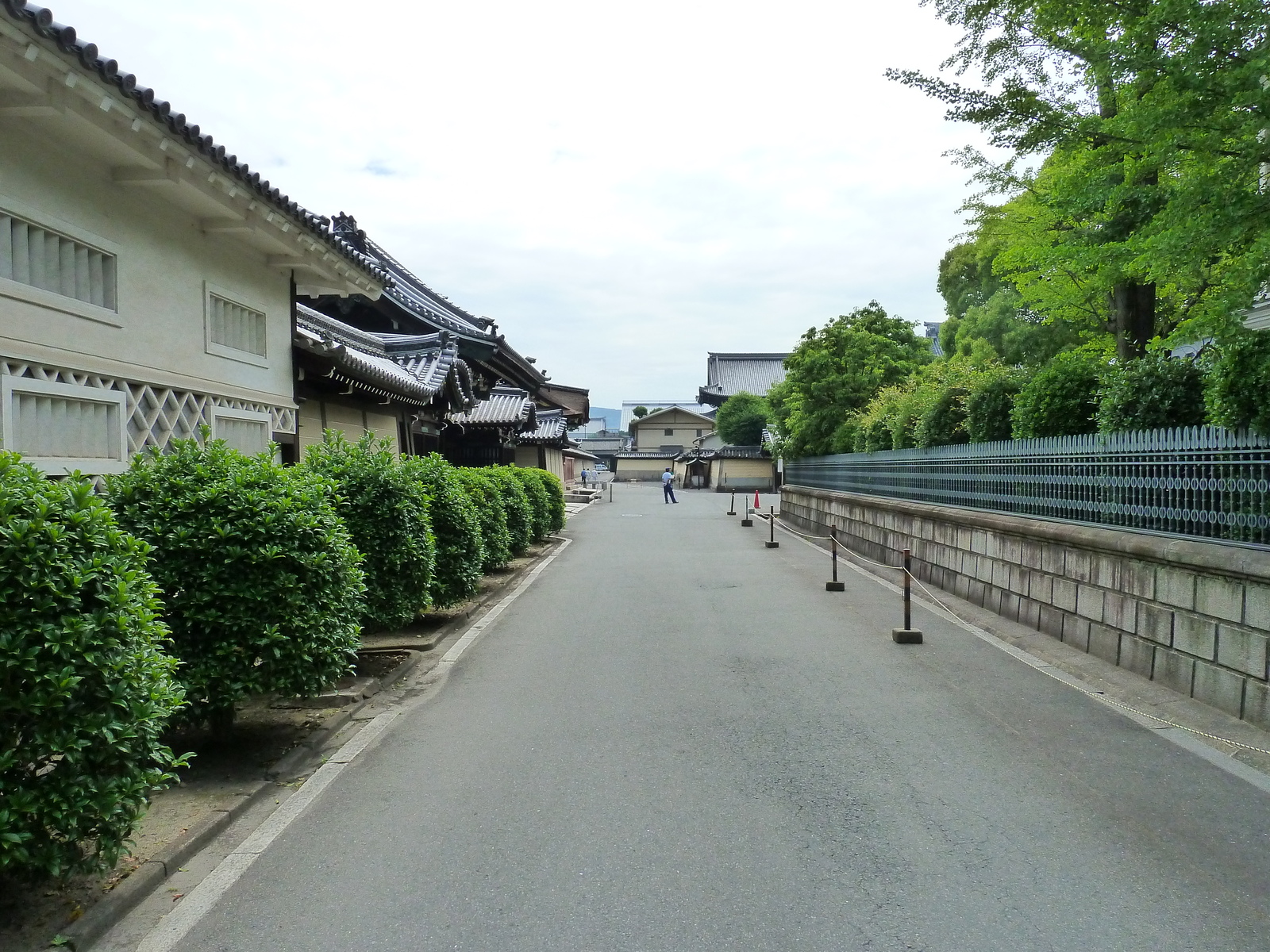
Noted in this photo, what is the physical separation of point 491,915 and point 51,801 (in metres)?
1.72

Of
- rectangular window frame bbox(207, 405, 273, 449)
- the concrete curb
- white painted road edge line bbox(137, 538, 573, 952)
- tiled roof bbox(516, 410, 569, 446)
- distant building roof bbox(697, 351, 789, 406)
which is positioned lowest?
white painted road edge line bbox(137, 538, 573, 952)

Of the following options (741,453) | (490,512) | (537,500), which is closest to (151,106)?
(490,512)

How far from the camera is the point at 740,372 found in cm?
8919

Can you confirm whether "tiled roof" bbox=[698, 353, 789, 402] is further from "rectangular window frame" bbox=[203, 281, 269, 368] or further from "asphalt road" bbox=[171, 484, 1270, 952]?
"asphalt road" bbox=[171, 484, 1270, 952]

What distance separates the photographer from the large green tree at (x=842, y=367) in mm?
28188

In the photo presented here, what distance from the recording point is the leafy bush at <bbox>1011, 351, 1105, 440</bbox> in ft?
35.1

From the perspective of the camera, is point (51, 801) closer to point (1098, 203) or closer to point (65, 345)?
point (65, 345)

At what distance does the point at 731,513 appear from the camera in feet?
116

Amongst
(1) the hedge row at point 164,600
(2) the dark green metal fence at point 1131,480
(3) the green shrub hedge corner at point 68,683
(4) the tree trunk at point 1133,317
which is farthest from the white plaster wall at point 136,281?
(4) the tree trunk at point 1133,317

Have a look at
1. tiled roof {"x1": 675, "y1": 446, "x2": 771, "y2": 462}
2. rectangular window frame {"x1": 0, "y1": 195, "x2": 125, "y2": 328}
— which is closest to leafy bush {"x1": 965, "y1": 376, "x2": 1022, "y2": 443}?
rectangular window frame {"x1": 0, "y1": 195, "x2": 125, "y2": 328}

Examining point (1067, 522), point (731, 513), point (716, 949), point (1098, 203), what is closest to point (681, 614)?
point (1067, 522)

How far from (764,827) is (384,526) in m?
4.96

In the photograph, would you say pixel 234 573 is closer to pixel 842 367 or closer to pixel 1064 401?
pixel 1064 401

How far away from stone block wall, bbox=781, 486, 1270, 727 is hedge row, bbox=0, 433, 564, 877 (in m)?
6.19
